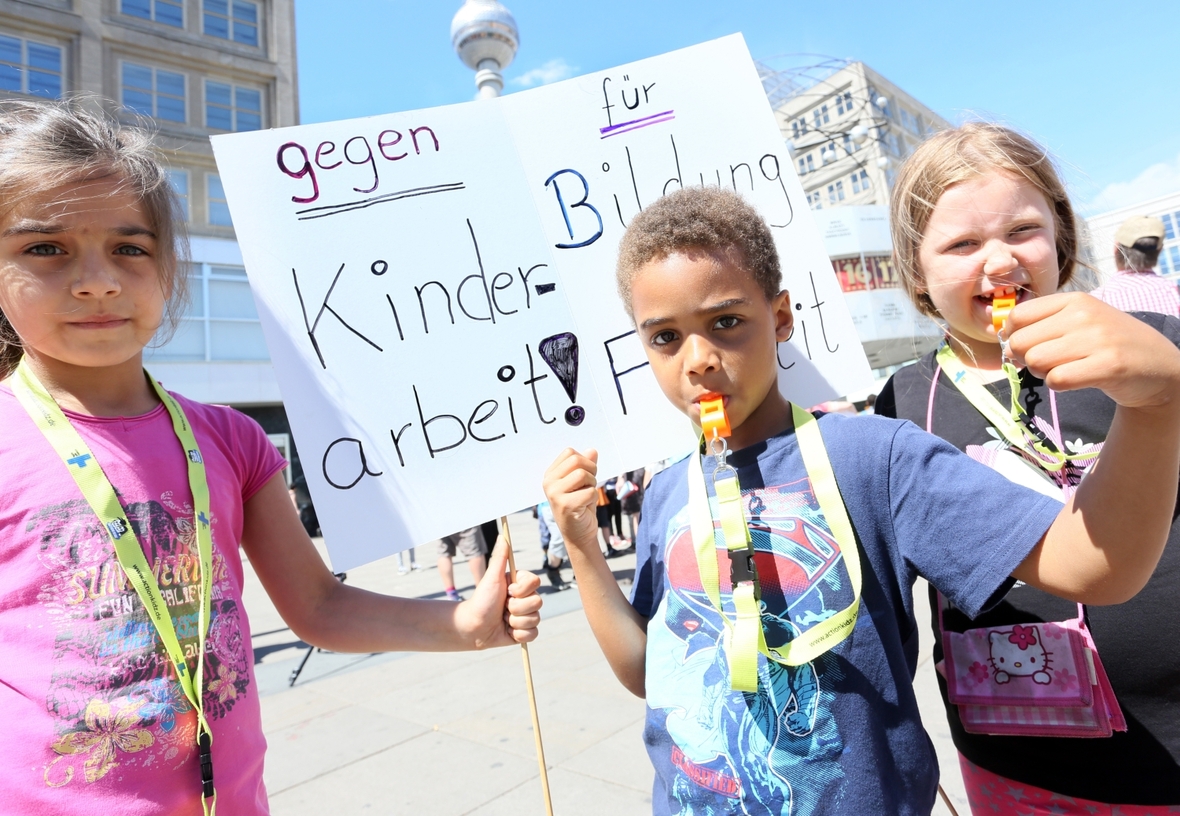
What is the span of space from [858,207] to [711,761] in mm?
22817

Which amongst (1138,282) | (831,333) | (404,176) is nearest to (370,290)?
(404,176)

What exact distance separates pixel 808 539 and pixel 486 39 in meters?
6.29

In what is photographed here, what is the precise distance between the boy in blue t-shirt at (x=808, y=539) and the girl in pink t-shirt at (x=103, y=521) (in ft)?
2.06

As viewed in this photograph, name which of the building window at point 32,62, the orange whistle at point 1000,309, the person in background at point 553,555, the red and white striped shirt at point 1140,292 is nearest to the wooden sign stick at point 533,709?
the orange whistle at point 1000,309

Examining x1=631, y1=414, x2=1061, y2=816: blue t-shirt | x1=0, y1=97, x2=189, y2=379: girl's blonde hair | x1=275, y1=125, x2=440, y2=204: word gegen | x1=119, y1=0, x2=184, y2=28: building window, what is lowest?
x1=631, y1=414, x2=1061, y2=816: blue t-shirt

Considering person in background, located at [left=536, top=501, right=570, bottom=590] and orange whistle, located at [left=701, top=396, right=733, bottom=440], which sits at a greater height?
orange whistle, located at [left=701, top=396, right=733, bottom=440]

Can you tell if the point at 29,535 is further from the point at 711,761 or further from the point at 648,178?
the point at 648,178

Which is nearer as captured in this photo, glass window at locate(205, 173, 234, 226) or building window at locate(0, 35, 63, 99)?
building window at locate(0, 35, 63, 99)

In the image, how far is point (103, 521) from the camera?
3.46 ft

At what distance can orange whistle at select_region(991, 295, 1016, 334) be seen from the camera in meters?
1.08

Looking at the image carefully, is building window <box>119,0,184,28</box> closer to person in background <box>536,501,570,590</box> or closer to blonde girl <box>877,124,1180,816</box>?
person in background <box>536,501,570,590</box>

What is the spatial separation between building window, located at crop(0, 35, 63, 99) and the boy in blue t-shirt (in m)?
23.6

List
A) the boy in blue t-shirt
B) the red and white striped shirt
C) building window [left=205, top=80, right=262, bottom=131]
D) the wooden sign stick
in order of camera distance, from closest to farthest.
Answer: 1. the boy in blue t-shirt
2. the wooden sign stick
3. the red and white striped shirt
4. building window [left=205, top=80, right=262, bottom=131]

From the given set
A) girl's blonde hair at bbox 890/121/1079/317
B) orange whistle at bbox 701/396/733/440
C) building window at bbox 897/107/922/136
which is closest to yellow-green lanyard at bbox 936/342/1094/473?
girl's blonde hair at bbox 890/121/1079/317
